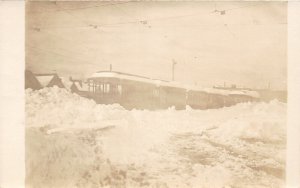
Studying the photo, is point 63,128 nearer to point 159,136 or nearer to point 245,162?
point 159,136

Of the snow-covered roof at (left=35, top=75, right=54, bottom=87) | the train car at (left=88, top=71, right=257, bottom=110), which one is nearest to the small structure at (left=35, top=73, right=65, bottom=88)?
the snow-covered roof at (left=35, top=75, right=54, bottom=87)

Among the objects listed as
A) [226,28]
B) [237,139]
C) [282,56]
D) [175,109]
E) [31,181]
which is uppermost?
[226,28]

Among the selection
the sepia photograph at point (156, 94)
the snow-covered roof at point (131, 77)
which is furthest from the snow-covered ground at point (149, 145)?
the snow-covered roof at point (131, 77)

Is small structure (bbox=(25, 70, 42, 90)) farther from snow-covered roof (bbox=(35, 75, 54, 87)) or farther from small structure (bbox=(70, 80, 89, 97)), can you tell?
small structure (bbox=(70, 80, 89, 97))

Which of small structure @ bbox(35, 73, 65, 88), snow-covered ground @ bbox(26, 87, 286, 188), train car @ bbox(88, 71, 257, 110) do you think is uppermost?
small structure @ bbox(35, 73, 65, 88)

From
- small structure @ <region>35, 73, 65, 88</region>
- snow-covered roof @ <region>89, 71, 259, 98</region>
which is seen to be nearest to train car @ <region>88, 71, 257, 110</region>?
snow-covered roof @ <region>89, 71, 259, 98</region>

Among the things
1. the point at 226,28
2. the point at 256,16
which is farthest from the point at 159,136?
the point at 256,16

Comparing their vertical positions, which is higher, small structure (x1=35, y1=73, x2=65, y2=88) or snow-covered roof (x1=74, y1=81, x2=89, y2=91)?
small structure (x1=35, y1=73, x2=65, y2=88)

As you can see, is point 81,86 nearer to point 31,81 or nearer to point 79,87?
point 79,87
